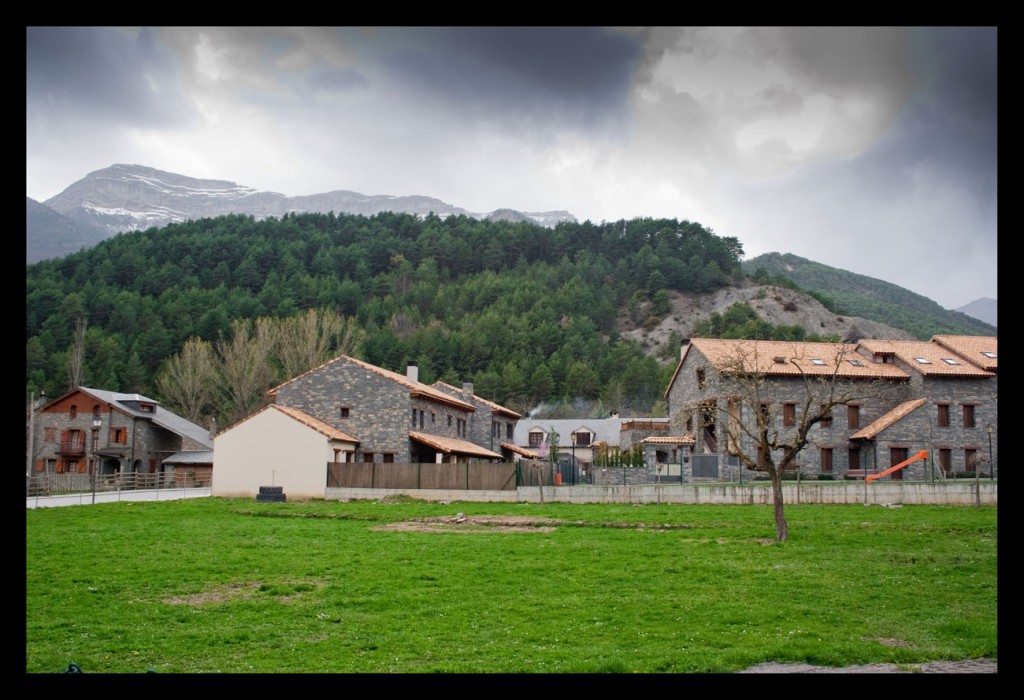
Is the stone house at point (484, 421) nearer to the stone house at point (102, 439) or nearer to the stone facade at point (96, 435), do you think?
the stone house at point (102, 439)

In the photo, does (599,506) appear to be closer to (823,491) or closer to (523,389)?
(823,491)

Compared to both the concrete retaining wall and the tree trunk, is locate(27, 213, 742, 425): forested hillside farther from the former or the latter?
the tree trunk

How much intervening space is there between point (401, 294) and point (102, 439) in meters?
66.2

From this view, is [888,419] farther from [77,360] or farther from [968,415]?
[77,360]

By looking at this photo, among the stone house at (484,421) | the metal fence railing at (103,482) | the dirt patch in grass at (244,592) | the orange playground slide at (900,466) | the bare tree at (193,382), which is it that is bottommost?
the metal fence railing at (103,482)

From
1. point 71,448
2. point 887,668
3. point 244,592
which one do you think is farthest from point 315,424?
point 887,668

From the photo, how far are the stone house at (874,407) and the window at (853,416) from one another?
6 cm

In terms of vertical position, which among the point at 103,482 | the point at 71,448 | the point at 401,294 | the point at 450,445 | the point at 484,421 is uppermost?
the point at 401,294

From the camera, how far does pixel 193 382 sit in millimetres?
78938

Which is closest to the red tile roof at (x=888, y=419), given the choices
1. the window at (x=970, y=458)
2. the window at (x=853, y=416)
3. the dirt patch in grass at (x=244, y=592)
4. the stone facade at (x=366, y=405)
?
the window at (x=853, y=416)

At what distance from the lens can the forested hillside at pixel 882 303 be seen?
136125mm

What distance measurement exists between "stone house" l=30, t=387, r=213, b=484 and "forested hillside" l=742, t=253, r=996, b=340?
101013mm

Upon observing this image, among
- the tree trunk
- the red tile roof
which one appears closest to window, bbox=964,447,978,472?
the red tile roof

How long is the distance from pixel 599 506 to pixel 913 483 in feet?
40.8
